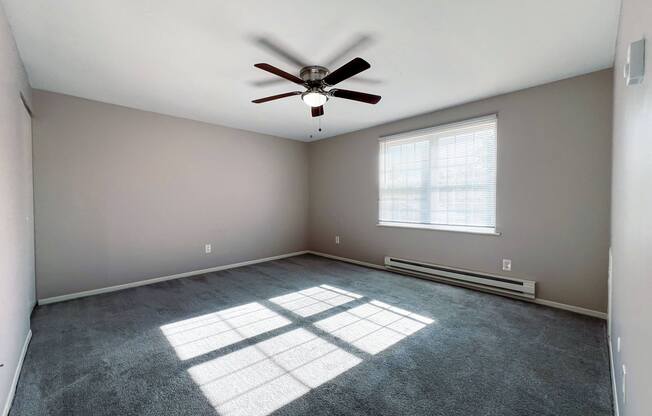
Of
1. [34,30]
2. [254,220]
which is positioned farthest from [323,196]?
[34,30]

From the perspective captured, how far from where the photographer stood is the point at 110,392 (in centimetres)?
171

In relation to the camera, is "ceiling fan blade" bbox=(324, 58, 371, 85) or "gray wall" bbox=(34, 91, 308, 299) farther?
"gray wall" bbox=(34, 91, 308, 299)

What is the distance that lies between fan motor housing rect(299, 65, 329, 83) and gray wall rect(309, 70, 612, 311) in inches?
79.4

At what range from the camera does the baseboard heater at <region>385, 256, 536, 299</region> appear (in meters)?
3.16

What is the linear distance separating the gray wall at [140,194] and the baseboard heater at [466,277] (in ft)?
7.82

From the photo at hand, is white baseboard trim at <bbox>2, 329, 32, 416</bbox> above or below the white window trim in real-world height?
below

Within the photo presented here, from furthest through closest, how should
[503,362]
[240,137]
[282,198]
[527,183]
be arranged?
[282,198], [240,137], [527,183], [503,362]

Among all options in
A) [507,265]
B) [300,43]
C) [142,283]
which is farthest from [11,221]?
[507,265]

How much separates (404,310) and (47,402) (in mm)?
2709

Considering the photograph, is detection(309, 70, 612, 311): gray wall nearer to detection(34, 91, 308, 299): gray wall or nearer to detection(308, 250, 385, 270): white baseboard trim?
detection(308, 250, 385, 270): white baseboard trim

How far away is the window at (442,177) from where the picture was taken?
3.49m

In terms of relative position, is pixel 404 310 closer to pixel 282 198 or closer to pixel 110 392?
pixel 110 392

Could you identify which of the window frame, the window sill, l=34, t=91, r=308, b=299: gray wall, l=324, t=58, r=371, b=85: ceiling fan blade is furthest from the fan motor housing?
the window sill

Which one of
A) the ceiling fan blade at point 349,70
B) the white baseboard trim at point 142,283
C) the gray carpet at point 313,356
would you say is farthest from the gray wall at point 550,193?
the white baseboard trim at point 142,283
